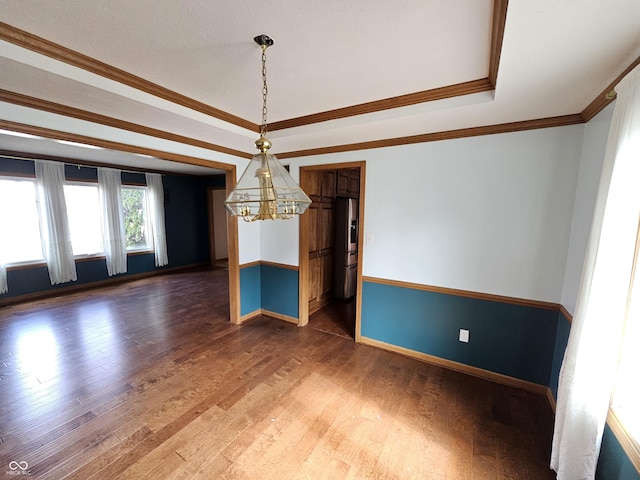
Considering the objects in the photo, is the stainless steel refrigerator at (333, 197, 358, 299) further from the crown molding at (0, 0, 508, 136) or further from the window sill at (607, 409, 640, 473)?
the window sill at (607, 409, 640, 473)

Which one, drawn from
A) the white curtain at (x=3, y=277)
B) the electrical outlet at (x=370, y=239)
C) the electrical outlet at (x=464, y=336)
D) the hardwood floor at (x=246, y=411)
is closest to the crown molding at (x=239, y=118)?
the electrical outlet at (x=370, y=239)

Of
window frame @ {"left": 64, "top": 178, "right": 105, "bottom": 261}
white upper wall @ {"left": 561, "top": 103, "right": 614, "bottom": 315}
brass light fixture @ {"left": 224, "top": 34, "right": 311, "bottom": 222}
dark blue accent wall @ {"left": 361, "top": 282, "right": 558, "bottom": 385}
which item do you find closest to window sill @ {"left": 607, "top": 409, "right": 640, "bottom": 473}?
white upper wall @ {"left": 561, "top": 103, "right": 614, "bottom": 315}

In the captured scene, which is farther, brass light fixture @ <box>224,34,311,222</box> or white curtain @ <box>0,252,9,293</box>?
white curtain @ <box>0,252,9,293</box>

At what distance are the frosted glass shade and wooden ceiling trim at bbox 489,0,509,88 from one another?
1179mm

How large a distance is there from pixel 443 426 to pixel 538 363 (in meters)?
1.08

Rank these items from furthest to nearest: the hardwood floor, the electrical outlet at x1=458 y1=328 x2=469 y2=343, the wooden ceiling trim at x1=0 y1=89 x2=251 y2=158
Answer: the electrical outlet at x1=458 y1=328 x2=469 y2=343 → the wooden ceiling trim at x1=0 y1=89 x2=251 y2=158 → the hardwood floor

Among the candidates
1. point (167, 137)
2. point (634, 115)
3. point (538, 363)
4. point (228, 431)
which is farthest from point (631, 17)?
point (167, 137)

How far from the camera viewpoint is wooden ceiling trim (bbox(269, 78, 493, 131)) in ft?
5.77

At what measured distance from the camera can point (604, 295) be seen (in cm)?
121

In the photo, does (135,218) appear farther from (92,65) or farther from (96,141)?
(92,65)

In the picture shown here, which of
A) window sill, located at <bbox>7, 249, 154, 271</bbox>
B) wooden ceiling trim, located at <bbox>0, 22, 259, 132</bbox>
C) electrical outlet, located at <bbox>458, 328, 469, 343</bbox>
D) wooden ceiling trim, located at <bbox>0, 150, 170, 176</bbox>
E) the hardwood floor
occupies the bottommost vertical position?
the hardwood floor

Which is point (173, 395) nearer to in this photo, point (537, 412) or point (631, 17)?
point (537, 412)

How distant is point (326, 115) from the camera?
2336 mm

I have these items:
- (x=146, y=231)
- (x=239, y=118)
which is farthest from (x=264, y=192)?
(x=146, y=231)
